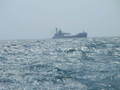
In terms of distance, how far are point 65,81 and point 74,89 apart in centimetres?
307

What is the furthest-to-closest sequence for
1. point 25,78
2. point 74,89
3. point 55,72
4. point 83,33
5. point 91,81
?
point 83,33
point 55,72
point 25,78
point 91,81
point 74,89

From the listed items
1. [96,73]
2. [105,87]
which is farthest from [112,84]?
[96,73]

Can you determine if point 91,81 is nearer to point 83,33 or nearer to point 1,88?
point 1,88

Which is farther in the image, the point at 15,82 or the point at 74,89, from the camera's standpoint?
the point at 15,82

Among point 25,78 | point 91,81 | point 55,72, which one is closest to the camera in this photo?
point 91,81

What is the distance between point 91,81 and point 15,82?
684 centimetres

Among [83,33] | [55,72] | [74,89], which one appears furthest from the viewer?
[83,33]

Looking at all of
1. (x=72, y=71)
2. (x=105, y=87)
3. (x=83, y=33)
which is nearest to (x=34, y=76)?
(x=72, y=71)

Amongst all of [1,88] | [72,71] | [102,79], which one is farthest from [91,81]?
[1,88]

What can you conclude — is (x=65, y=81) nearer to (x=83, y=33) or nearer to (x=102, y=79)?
(x=102, y=79)

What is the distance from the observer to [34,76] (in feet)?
79.8

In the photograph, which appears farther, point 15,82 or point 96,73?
point 96,73

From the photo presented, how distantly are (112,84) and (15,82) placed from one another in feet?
28.2

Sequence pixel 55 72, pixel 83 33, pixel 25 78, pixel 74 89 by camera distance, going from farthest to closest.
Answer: pixel 83 33, pixel 55 72, pixel 25 78, pixel 74 89
